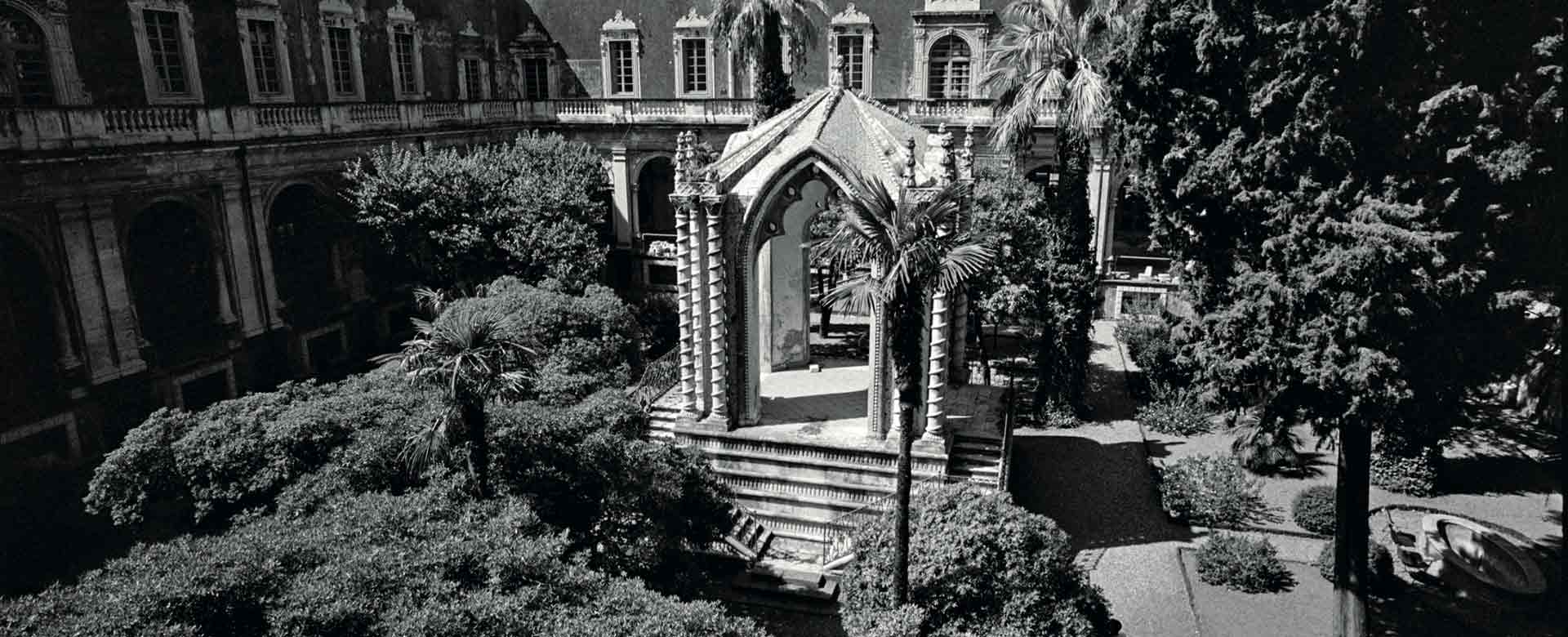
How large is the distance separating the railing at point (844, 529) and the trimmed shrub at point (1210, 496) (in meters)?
5.30

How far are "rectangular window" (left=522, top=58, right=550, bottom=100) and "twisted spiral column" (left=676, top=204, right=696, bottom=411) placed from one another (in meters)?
25.7

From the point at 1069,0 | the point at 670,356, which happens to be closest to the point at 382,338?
the point at 670,356

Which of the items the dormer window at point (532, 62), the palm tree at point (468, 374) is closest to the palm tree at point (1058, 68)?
the palm tree at point (468, 374)

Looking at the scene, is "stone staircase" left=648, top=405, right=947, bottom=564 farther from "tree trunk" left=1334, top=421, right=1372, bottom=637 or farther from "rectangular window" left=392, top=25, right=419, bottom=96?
"rectangular window" left=392, top=25, right=419, bottom=96

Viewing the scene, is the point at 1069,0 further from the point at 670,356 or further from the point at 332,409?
the point at 332,409

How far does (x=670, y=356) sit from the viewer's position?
2636 cm

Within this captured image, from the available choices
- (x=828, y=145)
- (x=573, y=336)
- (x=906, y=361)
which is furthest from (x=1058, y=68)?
(x=906, y=361)

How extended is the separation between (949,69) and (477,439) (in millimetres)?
31136

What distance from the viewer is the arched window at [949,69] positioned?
39656 mm

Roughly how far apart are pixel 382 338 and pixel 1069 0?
25971 millimetres

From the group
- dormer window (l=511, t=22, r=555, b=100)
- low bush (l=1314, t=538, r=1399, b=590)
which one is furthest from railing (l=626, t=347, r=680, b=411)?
dormer window (l=511, t=22, r=555, b=100)

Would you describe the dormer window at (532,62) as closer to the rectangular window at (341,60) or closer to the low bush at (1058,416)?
the rectangular window at (341,60)

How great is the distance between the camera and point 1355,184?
1417 centimetres

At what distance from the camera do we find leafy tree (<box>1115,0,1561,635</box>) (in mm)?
13383
